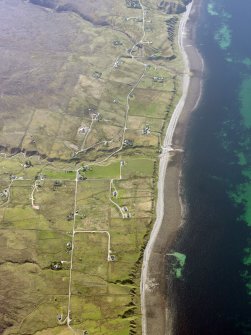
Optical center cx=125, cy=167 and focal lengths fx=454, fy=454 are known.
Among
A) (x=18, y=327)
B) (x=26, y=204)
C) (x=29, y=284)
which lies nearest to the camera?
(x=18, y=327)

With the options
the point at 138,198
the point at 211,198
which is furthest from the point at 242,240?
the point at 138,198

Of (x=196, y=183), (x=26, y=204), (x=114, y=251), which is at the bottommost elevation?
(x=114, y=251)

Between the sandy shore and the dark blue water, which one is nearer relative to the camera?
the dark blue water

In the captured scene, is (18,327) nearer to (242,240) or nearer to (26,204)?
(26,204)

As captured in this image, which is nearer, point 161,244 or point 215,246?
point 215,246

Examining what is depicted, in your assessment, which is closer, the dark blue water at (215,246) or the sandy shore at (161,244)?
the dark blue water at (215,246)

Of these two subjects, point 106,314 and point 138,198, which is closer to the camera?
point 106,314

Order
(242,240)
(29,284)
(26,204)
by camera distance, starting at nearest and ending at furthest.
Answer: (29,284) → (242,240) → (26,204)

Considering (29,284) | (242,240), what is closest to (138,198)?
(242,240)

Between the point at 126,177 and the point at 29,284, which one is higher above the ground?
the point at 126,177
